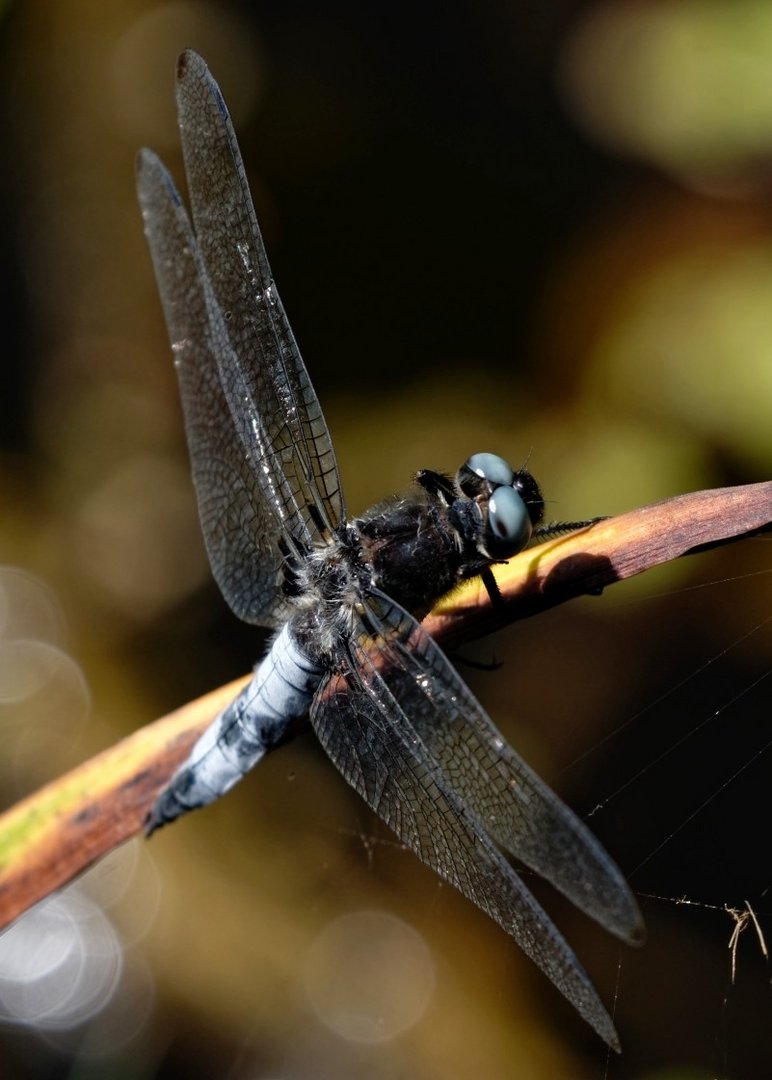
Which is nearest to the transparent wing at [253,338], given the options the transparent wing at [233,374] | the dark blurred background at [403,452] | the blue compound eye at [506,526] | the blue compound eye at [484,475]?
the transparent wing at [233,374]

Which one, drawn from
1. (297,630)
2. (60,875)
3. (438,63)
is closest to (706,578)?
(297,630)

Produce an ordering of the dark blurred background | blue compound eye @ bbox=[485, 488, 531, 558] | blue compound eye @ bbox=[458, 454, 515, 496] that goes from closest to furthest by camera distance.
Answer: blue compound eye @ bbox=[485, 488, 531, 558], blue compound eye @ bbox=[458, 454, 515, 496], the dark blurred background

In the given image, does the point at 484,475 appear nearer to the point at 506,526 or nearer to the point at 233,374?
the point at 506,526

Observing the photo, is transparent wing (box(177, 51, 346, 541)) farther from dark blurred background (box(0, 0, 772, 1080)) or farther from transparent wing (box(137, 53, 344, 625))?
dark blurred background (box(0, 0, 772, 1080))

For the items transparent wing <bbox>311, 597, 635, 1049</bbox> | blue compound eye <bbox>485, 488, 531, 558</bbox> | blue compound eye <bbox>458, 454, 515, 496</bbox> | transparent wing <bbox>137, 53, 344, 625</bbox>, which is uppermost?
transparent wing <bbox>137, 53, 344, 625</bbox>

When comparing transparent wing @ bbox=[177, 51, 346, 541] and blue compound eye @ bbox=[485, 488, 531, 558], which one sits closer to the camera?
blue compound eye @ bbox=[485, 488, 531, 558]

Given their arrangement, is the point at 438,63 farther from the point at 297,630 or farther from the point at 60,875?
the point at 60,875

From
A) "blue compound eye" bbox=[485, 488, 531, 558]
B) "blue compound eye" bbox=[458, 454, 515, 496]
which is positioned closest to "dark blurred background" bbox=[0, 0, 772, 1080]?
"blue compound eye" bbox=[458, 454, 515, 496]

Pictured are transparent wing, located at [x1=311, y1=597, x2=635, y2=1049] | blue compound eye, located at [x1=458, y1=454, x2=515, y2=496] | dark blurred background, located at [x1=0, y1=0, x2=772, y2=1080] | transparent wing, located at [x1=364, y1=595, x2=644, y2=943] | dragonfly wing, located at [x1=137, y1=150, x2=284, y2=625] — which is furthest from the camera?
dark blurred background, located at [x1=0, y1=0, x2=772, y2=1080]
